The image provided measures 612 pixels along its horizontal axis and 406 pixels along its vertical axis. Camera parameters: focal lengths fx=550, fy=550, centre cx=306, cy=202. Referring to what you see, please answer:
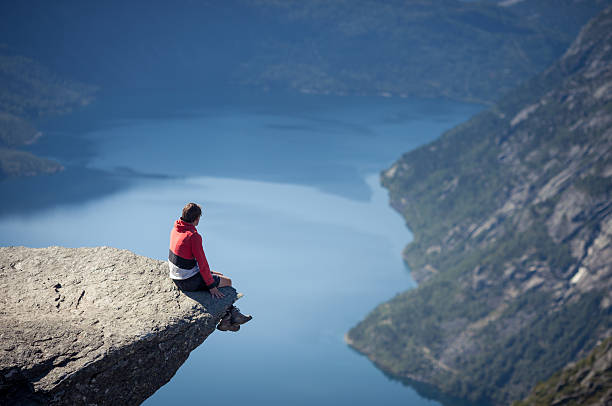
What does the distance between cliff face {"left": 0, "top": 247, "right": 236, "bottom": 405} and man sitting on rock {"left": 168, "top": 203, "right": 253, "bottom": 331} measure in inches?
12.0

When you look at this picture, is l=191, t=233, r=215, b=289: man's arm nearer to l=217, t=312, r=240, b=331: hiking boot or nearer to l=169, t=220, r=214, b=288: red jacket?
l=169, t=220, r=214, b=288: red jacket

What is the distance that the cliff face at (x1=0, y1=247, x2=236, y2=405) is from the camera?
1170cm

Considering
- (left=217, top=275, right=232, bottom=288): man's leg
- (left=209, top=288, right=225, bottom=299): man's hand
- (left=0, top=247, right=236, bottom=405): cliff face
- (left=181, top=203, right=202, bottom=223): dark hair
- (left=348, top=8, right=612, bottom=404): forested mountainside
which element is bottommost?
(left=0, top=247, right=236, bottom=405): cliff face

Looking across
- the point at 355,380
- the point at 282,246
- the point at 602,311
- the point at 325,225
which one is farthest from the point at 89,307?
the point at 325,225

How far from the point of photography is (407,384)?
A: 134250mm

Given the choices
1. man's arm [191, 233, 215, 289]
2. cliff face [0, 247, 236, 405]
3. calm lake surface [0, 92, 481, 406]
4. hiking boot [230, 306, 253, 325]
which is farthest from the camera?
calm lake surface [0, 92, 481, 406]

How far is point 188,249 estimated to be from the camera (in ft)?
46.0

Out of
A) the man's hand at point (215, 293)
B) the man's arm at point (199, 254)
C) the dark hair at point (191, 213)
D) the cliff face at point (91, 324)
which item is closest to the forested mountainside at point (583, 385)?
the man's hand at point (215, 293)

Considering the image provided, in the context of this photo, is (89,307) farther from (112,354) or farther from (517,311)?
(517,311)

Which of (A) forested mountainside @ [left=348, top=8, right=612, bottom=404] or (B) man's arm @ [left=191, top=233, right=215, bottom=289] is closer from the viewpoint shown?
(B) man's arm @ [left=191, top=233, right=215, bottom=289]

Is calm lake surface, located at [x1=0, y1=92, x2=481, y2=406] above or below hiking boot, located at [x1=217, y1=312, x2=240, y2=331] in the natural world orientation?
above

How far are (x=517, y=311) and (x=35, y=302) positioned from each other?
150335mm

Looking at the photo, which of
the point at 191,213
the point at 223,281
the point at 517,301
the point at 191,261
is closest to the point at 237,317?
the point at 223,281

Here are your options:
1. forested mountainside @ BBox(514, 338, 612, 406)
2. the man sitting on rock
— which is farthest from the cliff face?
forested mountainside @ BBox(514, 338, 612, 406)
